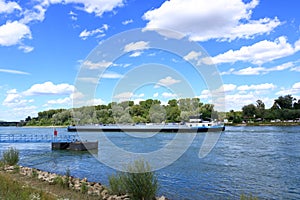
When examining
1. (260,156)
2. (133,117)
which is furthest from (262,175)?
(133,117)

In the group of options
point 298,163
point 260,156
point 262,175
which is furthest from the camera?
point 260,156

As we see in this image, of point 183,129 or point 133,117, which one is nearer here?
point 183,129

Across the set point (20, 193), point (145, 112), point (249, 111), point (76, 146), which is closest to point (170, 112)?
point (145, 112)

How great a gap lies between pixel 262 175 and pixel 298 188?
4790 millimetres

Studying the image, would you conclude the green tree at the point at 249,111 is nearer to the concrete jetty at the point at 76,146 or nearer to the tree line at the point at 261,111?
the tree line at the point at 261,111

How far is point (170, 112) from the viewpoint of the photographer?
125438mm

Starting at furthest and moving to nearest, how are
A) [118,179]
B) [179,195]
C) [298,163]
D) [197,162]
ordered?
[197,162]
[298,163]
[179,195]
[118,179]

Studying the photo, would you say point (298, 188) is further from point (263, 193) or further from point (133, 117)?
point (133, 117)

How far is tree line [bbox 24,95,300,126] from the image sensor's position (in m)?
109

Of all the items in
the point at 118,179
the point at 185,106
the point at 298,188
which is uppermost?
the point at 185,106

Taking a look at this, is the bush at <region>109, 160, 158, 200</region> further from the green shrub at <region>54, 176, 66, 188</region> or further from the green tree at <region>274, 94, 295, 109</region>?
the green tree at <region>274, 94, 295, 109</region>

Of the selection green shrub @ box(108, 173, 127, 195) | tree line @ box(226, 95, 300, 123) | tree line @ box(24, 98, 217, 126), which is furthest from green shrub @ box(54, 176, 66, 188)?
tree line @ box(226, 95, 300, 123)

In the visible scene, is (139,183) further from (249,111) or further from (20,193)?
(249,111)

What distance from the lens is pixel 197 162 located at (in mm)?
33812
